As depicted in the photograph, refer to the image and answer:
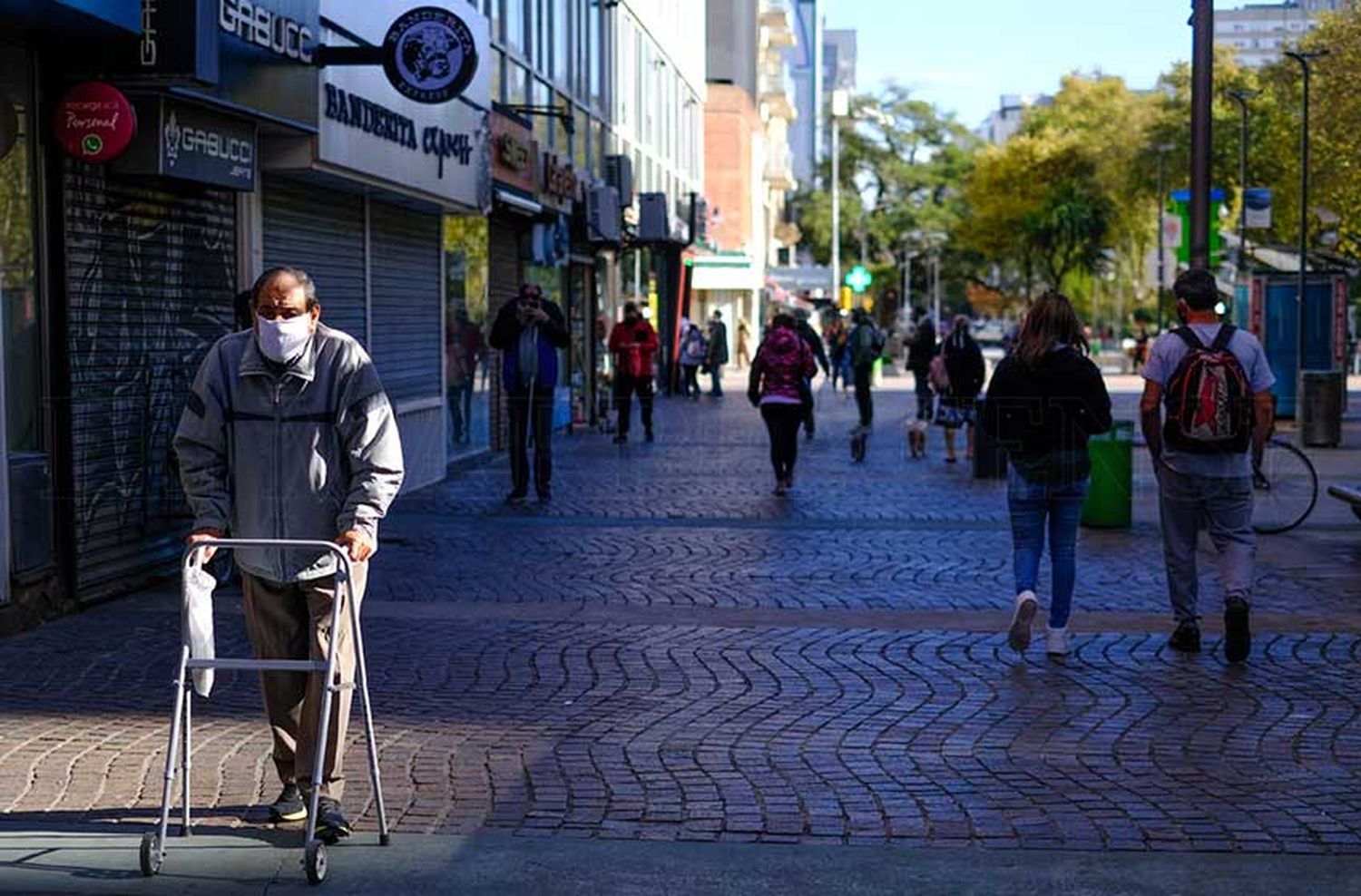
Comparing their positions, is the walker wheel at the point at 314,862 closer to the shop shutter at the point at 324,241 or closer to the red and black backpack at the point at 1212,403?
the red and black backpack at the point at 1212,403

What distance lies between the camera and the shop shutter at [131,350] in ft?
37.2

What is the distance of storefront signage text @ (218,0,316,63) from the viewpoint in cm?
1177

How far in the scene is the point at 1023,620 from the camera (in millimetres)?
9406

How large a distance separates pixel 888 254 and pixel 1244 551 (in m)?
98.4

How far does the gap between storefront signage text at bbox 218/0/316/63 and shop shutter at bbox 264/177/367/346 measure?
1.51 meters

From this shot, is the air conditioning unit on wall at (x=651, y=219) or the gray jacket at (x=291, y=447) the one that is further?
the air conditioning unit on wall at (x=651, y=219)

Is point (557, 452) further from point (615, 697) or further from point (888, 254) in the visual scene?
point (888, 254)

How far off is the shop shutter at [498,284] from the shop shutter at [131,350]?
32.1 ft

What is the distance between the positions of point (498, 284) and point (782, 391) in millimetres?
6850

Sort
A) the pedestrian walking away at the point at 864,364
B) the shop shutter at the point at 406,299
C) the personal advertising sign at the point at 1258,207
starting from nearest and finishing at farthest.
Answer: the shop shutter at the point at 406,299
the pedestrian walking away at the point at 864,364
the personal advertising sign at the point at 1258,207

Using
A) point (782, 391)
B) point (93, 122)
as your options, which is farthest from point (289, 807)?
point (782, 391)

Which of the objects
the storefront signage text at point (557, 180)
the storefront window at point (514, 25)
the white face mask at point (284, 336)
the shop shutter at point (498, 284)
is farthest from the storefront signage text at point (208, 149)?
the storefront signage text at point (557, 180)

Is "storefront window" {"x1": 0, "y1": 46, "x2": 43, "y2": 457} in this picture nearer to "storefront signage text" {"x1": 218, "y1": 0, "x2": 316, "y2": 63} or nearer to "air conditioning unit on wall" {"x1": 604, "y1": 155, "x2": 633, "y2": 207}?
"storefront signage text" {"x1": 218, "y1": 0, "x2": 316, "y2": 63}

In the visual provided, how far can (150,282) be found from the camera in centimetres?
1241
